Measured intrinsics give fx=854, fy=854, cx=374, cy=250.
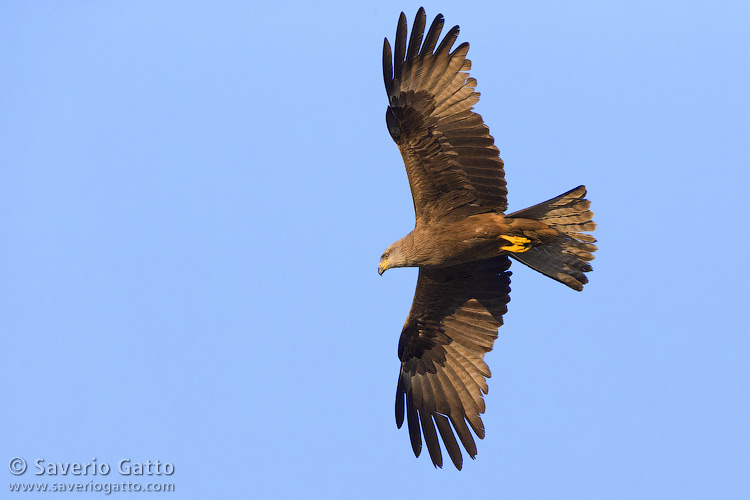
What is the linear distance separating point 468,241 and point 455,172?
29.9 inches

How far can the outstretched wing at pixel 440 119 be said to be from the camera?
8938 millimetres

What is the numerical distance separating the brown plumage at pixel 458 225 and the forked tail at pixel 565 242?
0.4 inches

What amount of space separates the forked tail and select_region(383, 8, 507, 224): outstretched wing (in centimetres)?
53

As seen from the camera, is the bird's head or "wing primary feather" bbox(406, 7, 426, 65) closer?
"wing primary feather" bbox(406, 7, 426, 65)

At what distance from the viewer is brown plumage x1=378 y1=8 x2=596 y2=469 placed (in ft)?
29.4

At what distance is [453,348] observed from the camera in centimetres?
1041

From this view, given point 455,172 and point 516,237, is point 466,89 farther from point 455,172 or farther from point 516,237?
point 516,237

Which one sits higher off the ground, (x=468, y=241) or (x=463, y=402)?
(x=468, y=241)

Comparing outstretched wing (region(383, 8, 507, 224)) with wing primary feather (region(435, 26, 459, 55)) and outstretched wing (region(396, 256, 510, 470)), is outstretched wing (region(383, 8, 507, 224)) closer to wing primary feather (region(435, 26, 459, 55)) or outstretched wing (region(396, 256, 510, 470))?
wing primary feather (region(435, 26, 459, 55))

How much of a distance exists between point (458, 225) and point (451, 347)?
6.06 ft

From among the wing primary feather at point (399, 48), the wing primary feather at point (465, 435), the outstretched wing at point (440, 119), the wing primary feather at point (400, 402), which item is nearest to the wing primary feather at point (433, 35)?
the outstretched wing at point (440, 119)

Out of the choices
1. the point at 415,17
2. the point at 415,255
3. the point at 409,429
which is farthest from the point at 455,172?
the point at 409,429

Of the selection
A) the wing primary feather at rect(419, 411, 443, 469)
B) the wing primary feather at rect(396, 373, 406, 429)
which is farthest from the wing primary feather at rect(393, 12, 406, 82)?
the wing primary feather at rect(419, 411, 443, 469)

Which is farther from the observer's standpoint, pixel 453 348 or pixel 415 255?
pixel 453 348
